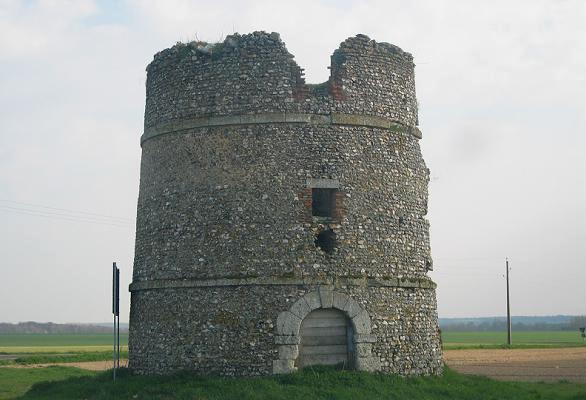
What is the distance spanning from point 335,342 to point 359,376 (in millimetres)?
1004

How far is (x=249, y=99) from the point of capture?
18469 mm

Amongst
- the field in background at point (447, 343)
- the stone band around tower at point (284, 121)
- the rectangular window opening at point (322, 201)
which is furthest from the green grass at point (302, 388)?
the field in background at point (447, 343)

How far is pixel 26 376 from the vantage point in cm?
3070

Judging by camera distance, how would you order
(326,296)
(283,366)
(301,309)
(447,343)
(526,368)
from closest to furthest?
(283,366) → (301,309) → (326,296) → (526,368) → (447,343)

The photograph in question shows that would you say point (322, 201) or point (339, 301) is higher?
point (322, 201)

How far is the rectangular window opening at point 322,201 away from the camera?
1833 centimetres

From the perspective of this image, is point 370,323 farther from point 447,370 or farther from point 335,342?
point 447,370

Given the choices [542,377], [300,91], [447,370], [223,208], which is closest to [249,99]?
[300,91]

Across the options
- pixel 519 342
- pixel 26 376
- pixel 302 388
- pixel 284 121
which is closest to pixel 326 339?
pixel 302 388

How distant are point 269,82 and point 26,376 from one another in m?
17.8

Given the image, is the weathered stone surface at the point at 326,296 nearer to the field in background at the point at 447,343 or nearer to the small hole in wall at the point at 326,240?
the small hole in wall at the point at 326,240

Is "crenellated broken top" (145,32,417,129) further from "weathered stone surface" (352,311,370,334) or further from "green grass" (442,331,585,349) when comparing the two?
"green grass" (442,331,585,349)

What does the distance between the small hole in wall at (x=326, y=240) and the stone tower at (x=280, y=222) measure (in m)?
0.03

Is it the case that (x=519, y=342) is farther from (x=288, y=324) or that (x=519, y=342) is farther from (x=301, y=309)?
(x=288, y=324)
